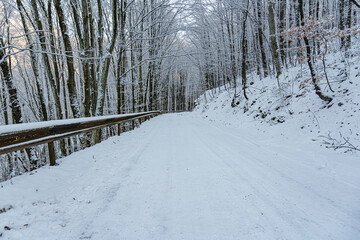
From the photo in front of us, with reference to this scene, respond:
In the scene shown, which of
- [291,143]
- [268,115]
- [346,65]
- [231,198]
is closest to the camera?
[231,198]

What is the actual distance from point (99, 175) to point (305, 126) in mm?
7191

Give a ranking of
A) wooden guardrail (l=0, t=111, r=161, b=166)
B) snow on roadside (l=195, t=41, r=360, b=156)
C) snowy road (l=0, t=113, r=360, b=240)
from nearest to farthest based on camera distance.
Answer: snowy road (l=0, t=113, r=360, b=240), wooden guardrail (l=0, t=111, r=161, b=166), snow on roadside (l=195, t=41, r=360, b=156)

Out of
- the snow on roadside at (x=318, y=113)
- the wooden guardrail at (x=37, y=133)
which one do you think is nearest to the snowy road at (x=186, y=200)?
the wooden guardrail at (x=37, y=133)

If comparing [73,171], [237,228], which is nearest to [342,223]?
[237,228]

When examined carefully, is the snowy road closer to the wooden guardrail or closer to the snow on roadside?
the wooden guardrail

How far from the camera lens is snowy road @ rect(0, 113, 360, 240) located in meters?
2.03

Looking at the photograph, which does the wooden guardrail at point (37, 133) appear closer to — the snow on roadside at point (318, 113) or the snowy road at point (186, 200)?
the snowy road at point (186, 200)

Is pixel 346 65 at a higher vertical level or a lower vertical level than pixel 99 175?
higher

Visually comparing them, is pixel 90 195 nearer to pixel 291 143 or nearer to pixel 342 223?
pixel 342 223

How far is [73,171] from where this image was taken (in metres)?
3.78

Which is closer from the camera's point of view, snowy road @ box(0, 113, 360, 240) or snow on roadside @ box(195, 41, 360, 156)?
snowy road @ box(0, 113, 360, 240)

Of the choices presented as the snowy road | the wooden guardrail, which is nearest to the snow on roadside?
the snowy road

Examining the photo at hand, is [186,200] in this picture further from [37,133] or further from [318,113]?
[318,113]

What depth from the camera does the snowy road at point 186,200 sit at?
2.03 m
